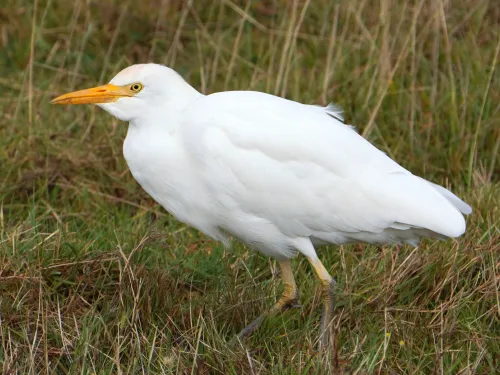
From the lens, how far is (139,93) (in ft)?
12.8

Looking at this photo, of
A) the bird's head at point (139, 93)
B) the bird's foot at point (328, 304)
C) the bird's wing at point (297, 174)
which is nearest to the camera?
the bird's wing at point (297, 174)

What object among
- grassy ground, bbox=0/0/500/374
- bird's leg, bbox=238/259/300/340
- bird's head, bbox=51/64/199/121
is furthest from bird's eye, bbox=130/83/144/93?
bird's leg, bbox=238/259/300/340

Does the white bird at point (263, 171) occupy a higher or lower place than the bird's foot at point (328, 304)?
higher

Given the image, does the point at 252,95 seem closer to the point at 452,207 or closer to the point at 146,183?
the point at 146,183

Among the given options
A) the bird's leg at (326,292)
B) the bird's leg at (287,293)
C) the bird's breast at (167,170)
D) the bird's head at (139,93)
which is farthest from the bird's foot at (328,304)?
the bird's head at (139,93)

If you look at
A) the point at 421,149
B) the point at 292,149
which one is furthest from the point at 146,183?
the point at 421,149

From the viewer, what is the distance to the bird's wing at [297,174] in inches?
147

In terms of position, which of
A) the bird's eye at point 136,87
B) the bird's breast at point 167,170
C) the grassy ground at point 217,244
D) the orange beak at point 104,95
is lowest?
the grassy ground at point 217,244

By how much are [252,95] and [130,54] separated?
302 centimetres

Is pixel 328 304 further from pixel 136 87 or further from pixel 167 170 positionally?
pixel 136 87

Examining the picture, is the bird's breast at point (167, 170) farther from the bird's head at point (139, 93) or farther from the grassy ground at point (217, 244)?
the grassy ground at point (217, 244)

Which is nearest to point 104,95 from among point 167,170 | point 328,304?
point 167,170

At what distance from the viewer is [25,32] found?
6.88 m

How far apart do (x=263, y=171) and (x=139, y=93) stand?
0.57 meters
